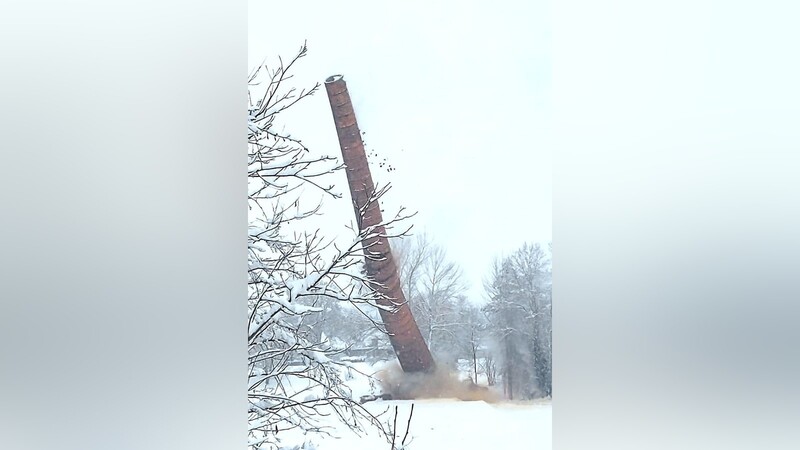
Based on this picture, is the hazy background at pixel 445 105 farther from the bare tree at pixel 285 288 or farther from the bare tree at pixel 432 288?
the bare tree at pixel 285 288

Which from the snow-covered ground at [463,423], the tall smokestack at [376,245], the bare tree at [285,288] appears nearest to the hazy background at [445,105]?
the tall smokestack at [376,245]

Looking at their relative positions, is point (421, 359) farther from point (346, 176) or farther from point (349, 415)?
point (346, 176)

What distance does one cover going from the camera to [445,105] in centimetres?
309

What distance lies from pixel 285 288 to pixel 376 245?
2.53 feet

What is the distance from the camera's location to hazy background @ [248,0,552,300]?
3033mm

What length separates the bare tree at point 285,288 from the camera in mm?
2326

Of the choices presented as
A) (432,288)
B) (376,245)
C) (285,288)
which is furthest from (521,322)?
(285,288)

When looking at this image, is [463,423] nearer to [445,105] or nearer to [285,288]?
[285,288]

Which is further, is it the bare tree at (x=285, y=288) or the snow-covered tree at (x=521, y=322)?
the snow-covered tree at (x=521, y=322)

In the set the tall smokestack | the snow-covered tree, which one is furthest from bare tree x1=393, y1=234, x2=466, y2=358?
the snow-covered tree

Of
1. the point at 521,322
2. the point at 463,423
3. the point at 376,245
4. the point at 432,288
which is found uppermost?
the point at 376,245

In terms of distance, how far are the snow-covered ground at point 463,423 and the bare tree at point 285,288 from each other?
9 cm
